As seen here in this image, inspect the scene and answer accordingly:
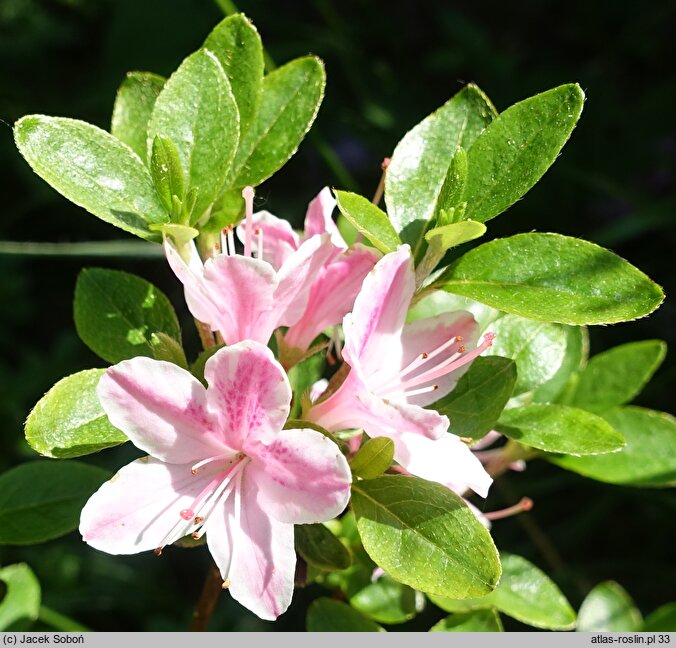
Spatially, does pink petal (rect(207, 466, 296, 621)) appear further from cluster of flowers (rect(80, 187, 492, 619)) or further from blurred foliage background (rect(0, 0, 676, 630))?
blurred foliage background (rect(0, 0, 676, 630))

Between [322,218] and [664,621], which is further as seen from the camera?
[664,621]

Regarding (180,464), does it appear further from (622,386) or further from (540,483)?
(540,483)

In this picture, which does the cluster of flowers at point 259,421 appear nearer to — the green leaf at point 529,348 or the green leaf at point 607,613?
the green leaf at point 529,348

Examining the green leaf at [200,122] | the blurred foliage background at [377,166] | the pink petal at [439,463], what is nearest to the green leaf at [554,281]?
the pink petal at [439,463]

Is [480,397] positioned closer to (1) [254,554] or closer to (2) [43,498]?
(1) [254,554]

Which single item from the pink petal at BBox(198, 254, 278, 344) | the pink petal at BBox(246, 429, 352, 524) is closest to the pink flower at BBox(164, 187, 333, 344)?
the pink petal at BBox(198, 254, 278, 344)

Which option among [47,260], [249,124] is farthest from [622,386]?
[47,260]

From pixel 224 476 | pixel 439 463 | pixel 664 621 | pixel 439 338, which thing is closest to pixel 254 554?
pixel 224 476
